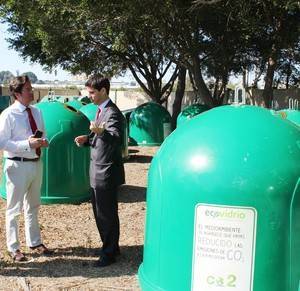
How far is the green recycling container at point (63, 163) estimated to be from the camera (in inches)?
306

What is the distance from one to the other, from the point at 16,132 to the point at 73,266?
1.36 m

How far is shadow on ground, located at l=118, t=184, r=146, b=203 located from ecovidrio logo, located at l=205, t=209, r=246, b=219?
4941mm

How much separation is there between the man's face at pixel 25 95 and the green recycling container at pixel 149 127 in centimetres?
1169

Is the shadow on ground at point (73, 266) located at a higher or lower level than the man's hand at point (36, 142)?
lower

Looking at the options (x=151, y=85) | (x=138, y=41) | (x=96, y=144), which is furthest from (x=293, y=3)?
(x=151, y=85)

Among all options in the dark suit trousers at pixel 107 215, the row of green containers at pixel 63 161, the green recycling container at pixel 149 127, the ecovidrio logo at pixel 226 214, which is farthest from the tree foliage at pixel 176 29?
the ecovidrio logo at pixel 226 214

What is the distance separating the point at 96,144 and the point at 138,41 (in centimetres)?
1601

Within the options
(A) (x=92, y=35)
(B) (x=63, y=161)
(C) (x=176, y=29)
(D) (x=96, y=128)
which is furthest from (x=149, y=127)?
(D) (x=96, y=128)

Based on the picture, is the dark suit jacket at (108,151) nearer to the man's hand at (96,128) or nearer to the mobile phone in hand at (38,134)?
the man's hand at (96,128)

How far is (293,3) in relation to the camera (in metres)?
10.4

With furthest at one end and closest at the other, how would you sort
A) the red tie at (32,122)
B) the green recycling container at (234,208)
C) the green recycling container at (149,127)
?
1. the green recycling container at (149,127)
2. the red tie at (32,122)
3. the green recycling container at (234,208)

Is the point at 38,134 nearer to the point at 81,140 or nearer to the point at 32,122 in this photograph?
the point at 32,122

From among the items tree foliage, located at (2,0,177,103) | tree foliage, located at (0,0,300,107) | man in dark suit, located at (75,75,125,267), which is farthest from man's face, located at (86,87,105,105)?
tree foliage, located at (2,0,177,103)

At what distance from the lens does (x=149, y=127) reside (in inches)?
663
